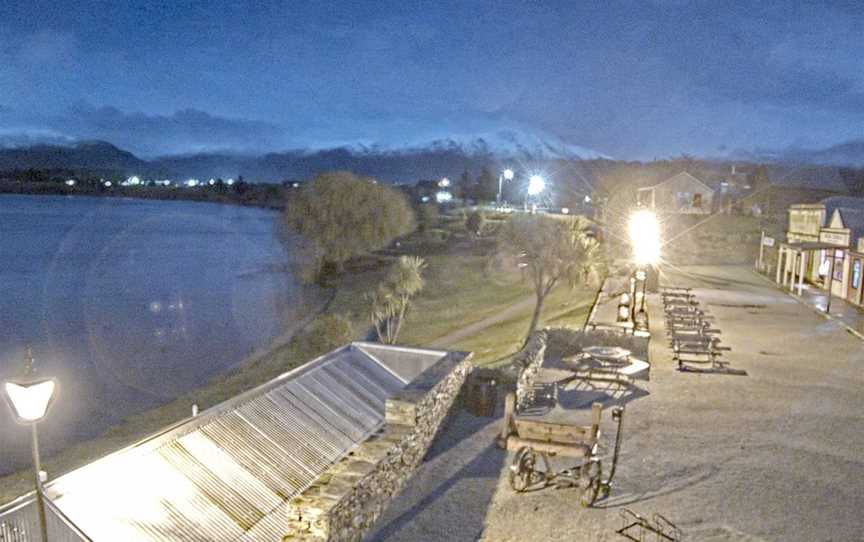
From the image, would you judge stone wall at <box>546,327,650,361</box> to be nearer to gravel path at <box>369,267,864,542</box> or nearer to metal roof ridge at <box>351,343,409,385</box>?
gravel path at <box>369,267,864,542</box>

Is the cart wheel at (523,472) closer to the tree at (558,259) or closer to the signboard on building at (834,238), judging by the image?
the tree at (558,259)

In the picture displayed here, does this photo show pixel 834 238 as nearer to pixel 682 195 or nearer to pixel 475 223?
pixel 682 195

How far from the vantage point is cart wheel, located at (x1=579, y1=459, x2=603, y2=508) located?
8.27m

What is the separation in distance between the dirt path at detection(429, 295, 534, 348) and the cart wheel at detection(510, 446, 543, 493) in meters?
17.1

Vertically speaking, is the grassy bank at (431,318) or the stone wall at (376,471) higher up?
the stone wall at (376,471)

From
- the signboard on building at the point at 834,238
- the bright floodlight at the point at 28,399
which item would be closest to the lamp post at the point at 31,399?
the bright floodlight at the point at 28,399

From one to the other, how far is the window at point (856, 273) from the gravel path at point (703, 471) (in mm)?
12026

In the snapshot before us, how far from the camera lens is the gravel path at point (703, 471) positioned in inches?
310

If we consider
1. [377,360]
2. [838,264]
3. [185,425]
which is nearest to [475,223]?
[838,264]

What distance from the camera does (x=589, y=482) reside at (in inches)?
327

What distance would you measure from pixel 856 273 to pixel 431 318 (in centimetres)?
1807

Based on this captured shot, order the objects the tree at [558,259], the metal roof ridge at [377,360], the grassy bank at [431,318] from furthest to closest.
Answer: the tree at [558,259] < the grassy bank at [431,318] < the metal roof ridge at [377,360]

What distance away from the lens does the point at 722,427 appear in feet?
37.1

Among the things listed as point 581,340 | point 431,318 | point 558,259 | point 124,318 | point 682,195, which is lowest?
point 124,318
